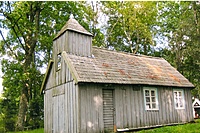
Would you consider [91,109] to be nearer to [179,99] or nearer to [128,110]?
[128,110]

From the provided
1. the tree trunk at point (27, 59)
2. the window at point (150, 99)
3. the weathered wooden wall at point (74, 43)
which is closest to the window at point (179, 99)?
the window at point (150, 99)

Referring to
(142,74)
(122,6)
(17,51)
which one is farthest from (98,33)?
(142,74)

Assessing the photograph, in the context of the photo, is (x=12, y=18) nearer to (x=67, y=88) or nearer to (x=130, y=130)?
(x=67, y=88)

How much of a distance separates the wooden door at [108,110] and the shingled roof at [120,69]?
0.83 metres

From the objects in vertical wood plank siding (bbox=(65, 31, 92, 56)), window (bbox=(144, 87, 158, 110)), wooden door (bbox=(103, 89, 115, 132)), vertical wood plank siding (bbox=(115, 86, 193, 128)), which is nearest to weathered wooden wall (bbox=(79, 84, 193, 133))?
vertical wood plank siding (bbox=(115, 86, 193, 128))

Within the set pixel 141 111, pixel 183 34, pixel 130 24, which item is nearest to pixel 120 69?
pixel 141 111

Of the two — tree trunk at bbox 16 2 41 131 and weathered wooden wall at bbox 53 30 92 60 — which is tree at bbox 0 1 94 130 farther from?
weathered wooden wall at bbox 53 30 92 60

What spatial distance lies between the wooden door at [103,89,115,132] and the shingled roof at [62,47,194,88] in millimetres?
828

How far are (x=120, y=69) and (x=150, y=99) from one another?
300 centimetres

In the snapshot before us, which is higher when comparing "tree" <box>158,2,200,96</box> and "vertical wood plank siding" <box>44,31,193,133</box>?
"tree" <box>158,2,200,96</box>

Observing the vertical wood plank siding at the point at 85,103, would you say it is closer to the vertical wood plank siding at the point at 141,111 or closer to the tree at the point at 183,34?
the vertical wood plank siding at the point at 141,111

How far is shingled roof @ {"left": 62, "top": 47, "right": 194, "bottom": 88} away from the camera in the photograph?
12164 millimetres

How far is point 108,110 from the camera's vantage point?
A: 1244 cm

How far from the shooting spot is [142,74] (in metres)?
15.3
